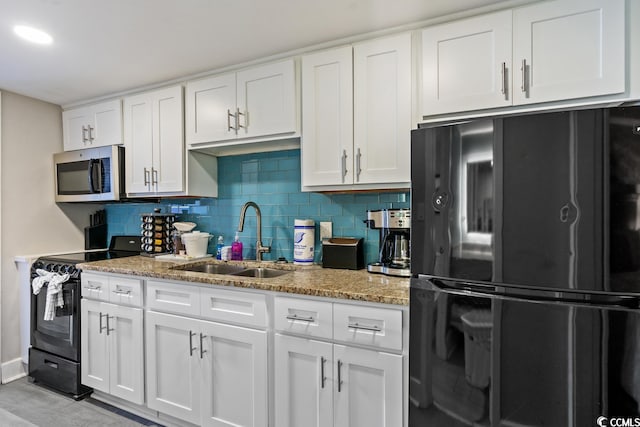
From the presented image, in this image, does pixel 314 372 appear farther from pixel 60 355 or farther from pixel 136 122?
pixel 136 122

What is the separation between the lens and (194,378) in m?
1.96

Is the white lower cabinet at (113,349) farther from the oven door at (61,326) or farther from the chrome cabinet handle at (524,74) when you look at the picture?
the chrome cabinet handle at (524,74)

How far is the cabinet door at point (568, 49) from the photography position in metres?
1.41

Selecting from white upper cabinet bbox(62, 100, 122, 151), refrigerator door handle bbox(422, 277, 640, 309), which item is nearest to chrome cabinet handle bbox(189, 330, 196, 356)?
refrigerator door handle bbox(422, 277, 640, 309)

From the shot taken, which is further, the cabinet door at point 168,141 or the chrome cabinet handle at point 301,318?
the cabinet door at point 168,141

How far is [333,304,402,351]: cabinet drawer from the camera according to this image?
4.86ft

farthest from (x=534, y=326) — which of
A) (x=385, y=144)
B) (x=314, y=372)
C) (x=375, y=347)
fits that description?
(x=385, y=144)

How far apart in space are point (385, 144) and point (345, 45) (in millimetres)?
620

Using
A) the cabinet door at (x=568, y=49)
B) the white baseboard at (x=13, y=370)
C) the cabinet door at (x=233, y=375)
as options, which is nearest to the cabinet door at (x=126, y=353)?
the cabinet door at (x=233, y=375)

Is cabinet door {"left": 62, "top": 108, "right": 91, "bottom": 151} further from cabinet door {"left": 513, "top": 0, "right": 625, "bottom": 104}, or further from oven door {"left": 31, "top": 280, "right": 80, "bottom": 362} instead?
cabinet door {"left": 513, "top": 0, "right": 625, "bottom": 104}

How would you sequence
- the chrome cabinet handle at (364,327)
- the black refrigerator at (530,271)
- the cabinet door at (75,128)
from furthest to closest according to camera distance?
the cabinet door at (75,128)
the chrome cabinet handle at (364,327)
the black refrigerator at (530,271)

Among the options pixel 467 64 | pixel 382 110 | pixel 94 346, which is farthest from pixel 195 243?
pixel 467 64

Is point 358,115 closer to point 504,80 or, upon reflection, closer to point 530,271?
point 504,80

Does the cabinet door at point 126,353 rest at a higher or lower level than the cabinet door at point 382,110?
lower
